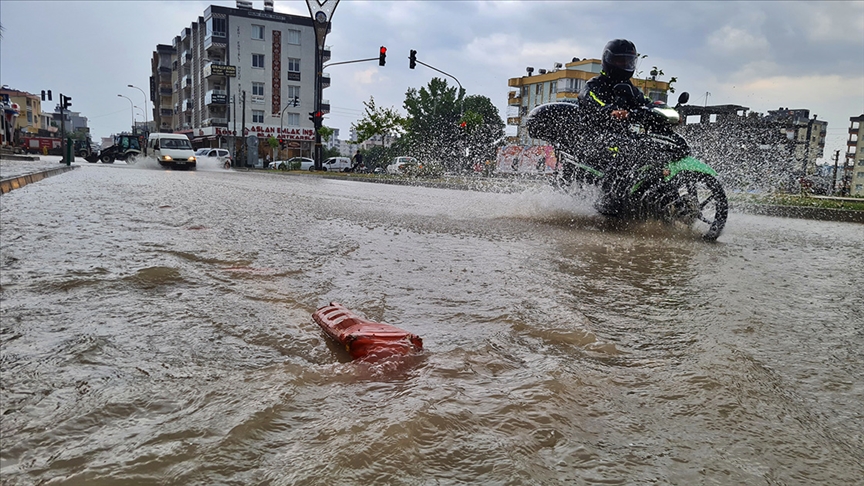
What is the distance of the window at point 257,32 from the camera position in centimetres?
5697

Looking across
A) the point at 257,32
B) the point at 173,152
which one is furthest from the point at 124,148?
the point at 257,32

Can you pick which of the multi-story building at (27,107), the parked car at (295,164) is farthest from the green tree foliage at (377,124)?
the multi-story building at (27,107)

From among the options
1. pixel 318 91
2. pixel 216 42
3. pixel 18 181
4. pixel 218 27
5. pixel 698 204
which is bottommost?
pixel 18 181

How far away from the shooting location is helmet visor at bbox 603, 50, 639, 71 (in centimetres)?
679

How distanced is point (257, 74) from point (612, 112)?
5596 centimetres

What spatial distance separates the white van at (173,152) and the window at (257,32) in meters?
32.2

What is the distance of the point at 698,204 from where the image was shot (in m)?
6.38

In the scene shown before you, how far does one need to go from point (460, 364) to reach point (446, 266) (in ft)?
6.39

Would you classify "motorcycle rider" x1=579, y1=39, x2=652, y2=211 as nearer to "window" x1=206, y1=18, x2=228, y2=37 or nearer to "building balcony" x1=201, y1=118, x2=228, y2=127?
"building balcony" x1=201, y1=118, x2=228, y2=127

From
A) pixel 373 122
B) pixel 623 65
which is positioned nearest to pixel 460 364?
pixel 623 65

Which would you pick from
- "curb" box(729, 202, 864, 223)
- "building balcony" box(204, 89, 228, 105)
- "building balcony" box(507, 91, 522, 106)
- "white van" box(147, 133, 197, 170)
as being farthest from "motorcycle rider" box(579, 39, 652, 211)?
"building balcony" box(507, 91, 522, 106)

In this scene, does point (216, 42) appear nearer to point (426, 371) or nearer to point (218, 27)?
point (218, 27)

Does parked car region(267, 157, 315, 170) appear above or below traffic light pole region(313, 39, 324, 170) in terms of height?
below

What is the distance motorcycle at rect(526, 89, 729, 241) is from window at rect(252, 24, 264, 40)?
56219 millimetres
